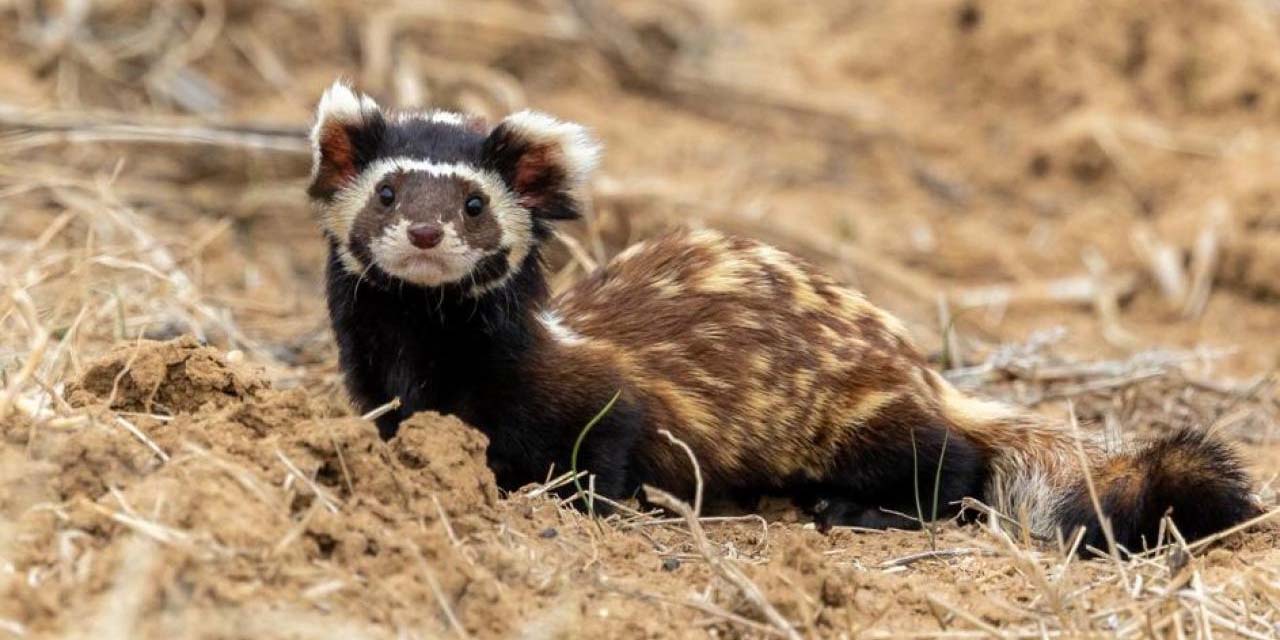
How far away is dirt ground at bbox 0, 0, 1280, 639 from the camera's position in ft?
14.3

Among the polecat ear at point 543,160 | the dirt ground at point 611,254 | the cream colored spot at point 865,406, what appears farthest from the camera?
the cream colored spot at point 865,406

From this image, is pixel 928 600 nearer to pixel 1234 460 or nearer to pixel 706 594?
pixel 706 594

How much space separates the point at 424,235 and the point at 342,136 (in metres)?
0.61

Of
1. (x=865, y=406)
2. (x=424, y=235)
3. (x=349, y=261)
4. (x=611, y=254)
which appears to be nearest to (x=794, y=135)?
(x=611, y=254)

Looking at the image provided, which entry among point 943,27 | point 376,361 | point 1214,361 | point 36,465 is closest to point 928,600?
point 376,361

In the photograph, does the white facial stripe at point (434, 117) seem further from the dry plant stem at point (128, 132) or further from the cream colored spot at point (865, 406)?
the dry plant stem at point (128, 132)

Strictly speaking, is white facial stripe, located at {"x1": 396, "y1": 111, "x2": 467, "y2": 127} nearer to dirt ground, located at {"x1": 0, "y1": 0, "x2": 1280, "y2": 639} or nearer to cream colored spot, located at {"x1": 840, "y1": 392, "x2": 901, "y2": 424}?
dirt ground, located at {"x1": 0, "y1": 0, "x2": 1280, "y2": 639}

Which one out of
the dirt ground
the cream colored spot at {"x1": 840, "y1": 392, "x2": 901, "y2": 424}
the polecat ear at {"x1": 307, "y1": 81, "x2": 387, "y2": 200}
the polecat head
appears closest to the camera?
the dirt ground

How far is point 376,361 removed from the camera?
19.1ft

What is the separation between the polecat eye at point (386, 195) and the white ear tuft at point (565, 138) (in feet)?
1.56

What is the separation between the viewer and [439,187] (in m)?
5.59

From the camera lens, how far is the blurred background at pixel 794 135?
992 centimetres

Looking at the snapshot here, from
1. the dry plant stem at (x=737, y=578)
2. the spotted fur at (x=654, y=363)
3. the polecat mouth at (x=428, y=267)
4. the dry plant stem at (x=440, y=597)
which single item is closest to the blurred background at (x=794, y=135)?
the spotted fur at (x=654, y=363)

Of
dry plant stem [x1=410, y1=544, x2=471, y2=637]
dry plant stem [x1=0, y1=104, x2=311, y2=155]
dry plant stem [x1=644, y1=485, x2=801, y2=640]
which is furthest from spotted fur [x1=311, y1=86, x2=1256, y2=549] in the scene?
dry plant stem [x1=0, y1=104, x2=311, y2=155]
